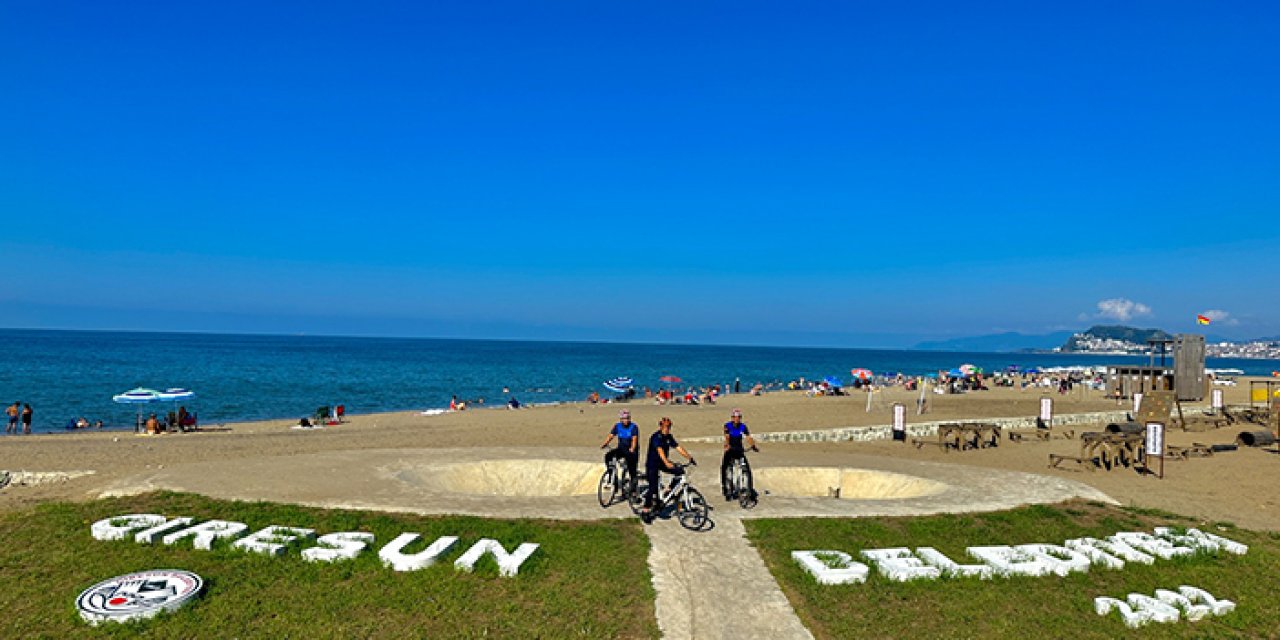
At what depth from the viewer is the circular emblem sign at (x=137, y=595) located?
7730 millimetres

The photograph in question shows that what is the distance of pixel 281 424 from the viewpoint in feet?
116

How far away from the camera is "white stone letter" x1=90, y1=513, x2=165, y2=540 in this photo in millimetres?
10422

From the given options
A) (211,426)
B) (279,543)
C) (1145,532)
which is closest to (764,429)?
(1145,532)

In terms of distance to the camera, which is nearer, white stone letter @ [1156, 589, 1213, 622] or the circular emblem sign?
the circular emblem sign

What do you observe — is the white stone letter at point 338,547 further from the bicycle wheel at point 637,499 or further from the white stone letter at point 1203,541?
the white stone letter at point 1203,541

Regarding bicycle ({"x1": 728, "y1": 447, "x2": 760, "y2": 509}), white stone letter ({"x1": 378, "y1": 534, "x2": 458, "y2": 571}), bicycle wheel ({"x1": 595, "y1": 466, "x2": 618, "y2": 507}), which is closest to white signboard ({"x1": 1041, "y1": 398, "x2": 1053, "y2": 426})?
bicycle ({"x1": 728, "y1": 447, "x2": 760, "y2": 509})

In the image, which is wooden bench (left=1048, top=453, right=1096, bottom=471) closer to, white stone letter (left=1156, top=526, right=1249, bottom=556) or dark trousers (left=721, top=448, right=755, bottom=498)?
white stone letter (left=1156, top=526, right=1249, bottom=556)

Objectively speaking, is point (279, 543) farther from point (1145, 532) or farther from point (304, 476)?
point (1145, 532)

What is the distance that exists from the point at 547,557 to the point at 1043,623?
6.23 metres

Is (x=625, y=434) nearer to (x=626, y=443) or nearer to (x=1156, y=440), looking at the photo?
(x=626, y=443)

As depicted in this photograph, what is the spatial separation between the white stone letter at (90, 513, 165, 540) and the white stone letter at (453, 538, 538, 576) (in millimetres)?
5092

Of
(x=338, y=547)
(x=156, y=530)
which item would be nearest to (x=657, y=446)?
(x=338, y=547)

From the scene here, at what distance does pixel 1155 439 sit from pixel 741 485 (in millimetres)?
12653

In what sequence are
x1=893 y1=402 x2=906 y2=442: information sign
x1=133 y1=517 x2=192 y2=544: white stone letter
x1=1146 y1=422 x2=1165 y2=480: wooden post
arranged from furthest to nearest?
x1=893 y1=402 x2=906 y2=442: information sign
x1=1146 y1=422 x2=1165 y2=480: wooden post
x1=133 y1=517 x2=192 y2=544: white stone letter
